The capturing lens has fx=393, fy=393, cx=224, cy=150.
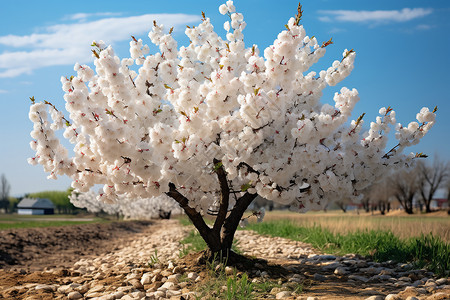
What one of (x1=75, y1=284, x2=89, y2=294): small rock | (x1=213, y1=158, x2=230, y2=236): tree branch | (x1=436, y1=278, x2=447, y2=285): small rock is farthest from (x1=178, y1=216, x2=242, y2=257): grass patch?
(x1=436, y1=278, x2=447, y2=285): small rock

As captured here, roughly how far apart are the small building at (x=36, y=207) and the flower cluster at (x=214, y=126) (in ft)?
253

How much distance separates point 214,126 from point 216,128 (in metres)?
0.06

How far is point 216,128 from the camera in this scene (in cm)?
456

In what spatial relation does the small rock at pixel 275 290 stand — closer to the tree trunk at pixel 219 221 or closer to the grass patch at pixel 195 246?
the tree trunk at pixel 219 221

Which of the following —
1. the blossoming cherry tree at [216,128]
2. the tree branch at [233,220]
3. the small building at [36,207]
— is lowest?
the small building at [36,207]

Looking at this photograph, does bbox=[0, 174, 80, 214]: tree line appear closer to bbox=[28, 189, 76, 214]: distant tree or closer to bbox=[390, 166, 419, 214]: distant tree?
bbox=[28, 189, 76, 214]: distant tree

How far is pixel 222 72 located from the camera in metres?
4.35

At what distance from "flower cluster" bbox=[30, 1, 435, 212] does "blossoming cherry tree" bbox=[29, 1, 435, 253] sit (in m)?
0.01

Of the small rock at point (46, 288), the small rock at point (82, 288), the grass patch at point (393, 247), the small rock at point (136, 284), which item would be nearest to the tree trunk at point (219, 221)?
the small rock at point (136, 284)

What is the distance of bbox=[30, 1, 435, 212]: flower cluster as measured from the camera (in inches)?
170

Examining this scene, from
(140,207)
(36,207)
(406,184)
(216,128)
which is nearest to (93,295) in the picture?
(216,128)

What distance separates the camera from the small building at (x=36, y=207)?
243 feet

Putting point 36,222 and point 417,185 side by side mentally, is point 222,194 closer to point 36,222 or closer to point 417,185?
point 36,222

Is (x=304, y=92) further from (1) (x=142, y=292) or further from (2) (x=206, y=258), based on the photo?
(1) (x=142, y=292)
